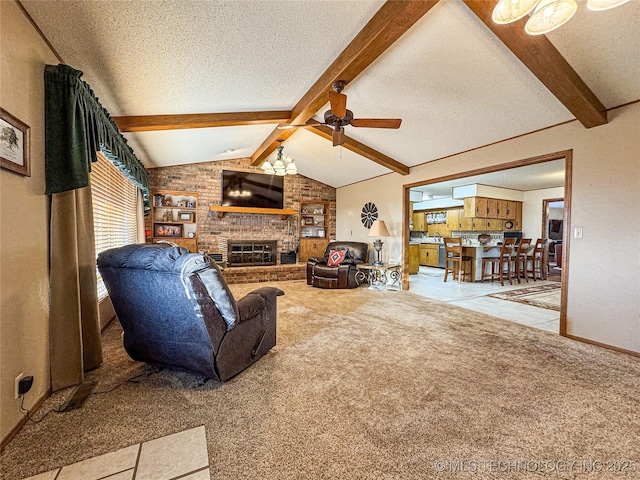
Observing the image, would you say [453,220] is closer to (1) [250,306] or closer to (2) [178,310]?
(1) [250,306]

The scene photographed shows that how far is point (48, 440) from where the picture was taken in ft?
4.78

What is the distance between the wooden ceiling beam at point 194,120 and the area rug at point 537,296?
4655 millimetres

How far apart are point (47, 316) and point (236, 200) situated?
15.5 ft

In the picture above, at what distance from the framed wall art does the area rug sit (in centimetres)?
576

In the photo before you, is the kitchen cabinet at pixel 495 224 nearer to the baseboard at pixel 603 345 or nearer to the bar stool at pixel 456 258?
the bar stool at pixel 456 258

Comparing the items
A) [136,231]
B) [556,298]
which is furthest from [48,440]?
[556,298]

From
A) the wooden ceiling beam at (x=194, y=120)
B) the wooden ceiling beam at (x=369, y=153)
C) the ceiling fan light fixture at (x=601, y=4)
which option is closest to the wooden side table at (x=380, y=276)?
the wooden ceiling beam at (x=369, y=153)

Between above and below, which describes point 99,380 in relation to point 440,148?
below

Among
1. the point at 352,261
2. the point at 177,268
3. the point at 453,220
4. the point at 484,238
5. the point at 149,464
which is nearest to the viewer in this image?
the point at 149,464

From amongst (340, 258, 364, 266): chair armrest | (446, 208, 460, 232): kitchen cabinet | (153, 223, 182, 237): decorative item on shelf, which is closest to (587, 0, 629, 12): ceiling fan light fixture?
(340, 258, 364, 266): chair armrest

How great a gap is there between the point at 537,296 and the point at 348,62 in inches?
198

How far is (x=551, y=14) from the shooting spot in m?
1.47

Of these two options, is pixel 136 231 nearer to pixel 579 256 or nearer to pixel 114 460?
pixel 114 460

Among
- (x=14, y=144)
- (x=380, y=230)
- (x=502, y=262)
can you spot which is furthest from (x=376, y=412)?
(x=502, y=262)
